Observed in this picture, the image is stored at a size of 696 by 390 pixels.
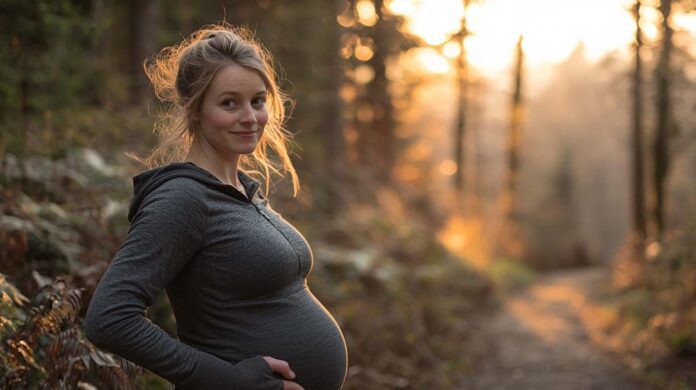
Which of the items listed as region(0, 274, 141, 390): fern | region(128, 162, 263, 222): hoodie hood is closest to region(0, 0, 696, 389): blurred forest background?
region(0, 274, 141, 390): fern

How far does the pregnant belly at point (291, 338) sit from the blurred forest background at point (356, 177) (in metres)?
1.10

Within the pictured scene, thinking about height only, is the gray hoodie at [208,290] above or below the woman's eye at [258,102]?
below

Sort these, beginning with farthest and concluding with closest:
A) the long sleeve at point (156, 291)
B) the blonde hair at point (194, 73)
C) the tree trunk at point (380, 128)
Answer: the tree trunk at point (380, 128) → the blonde hair at point (194, 73) → the long sleeve at point (156, 291)

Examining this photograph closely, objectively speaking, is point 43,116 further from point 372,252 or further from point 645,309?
point 645,309

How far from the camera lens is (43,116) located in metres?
7.37

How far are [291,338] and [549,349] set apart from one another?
942 centimetres

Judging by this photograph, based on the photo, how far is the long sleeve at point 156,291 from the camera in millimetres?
1976

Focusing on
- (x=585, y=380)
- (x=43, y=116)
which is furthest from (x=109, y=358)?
(x=585, y=380)

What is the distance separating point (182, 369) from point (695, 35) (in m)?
16.4

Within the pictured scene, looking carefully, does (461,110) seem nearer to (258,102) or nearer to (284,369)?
(258,102)

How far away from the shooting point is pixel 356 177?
16.2 metres

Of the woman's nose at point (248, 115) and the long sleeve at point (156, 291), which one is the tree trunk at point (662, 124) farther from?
the long sleeve at point (156, 291)

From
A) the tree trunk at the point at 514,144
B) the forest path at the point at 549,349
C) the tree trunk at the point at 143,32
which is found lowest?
the forest path at the point at 549,349

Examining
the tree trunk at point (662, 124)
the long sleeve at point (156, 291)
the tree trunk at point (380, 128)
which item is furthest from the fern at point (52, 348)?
the tree trunk at point (380, 128)
